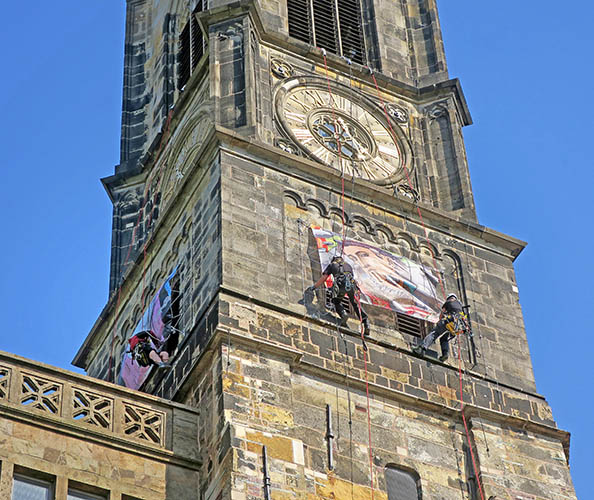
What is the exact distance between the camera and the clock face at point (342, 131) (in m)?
35.8

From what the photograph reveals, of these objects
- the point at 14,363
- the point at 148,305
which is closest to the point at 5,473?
the point at 14,363

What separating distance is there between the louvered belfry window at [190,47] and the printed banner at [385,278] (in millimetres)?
8462

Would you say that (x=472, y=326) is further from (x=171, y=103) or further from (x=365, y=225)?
(x=171, y=103)

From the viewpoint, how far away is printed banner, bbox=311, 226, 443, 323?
32344mm

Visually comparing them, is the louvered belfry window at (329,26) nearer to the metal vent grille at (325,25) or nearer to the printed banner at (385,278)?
the metal vent grille at (325,25)

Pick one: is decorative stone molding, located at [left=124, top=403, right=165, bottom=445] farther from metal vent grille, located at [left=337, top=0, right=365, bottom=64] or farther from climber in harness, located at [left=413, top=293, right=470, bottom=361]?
metal vent grille, located at [left=337, top=0, right=365, bottom=64]

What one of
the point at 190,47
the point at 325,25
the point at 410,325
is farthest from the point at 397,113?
the point at 410,325

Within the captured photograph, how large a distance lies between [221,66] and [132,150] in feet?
17.9

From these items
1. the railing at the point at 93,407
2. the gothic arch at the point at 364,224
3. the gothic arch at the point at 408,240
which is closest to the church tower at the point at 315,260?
the gothic arch at the point at 408,240

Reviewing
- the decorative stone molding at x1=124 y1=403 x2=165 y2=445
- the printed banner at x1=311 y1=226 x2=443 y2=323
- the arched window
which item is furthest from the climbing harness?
the decorative stone molding at x1=124 y1=403 x2=165 y2=445

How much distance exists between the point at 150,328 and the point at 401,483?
23.8 feet

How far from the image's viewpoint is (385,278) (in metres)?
32.8

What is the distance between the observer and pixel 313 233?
1286 inches

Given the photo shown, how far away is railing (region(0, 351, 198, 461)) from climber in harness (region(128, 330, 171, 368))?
2788 millimetres
